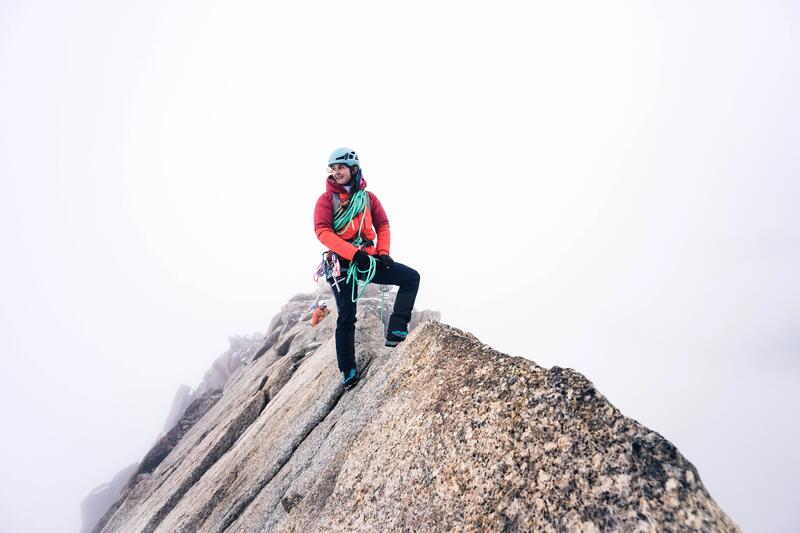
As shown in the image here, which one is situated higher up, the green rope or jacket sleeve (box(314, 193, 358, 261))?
the green rope

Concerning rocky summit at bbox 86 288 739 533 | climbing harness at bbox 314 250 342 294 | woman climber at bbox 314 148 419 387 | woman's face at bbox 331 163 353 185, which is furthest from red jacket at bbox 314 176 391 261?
rocky summit at bbox 86 288 739 533

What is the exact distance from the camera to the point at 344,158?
7891 mm

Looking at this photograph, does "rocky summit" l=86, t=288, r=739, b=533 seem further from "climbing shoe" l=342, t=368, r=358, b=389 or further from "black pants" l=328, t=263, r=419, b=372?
"black pants" l=328, t=263, r=419, b=372

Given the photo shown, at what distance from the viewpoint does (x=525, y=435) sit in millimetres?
3906

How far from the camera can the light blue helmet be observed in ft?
25.4

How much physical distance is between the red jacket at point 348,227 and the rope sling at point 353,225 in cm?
7

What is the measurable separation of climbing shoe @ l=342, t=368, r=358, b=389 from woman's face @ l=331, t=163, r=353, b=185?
4.26 m

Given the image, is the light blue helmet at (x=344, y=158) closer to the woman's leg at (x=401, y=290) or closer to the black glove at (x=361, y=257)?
the black glove at (x=361, y=257)

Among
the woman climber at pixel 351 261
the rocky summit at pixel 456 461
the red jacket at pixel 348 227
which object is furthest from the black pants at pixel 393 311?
the rocky summit at pixel 456 461

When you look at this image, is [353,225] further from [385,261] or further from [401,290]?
[401,290]

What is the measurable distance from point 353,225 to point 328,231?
57cm

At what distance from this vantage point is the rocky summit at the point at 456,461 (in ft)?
9.95

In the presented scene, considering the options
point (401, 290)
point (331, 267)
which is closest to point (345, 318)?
point (331, 267)

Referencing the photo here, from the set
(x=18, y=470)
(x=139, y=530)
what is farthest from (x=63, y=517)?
(x=139, y=530)
